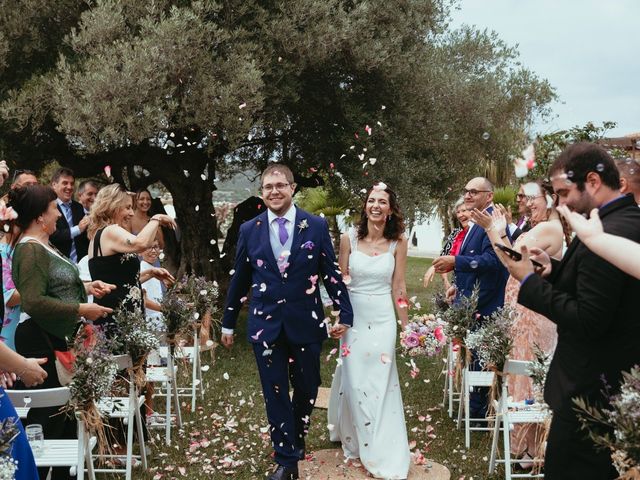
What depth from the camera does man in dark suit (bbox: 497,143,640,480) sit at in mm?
2688

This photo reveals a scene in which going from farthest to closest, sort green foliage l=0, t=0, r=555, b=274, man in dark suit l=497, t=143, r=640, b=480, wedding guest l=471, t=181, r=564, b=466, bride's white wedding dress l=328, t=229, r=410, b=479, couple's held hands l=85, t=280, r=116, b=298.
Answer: green foliage l=0, t=0, r=555, b=274, bride's white wedding dress l=328, t=229, r=410, b=479, wedding guest l=471, t=181, r=564, b=466, couple's held hands l=85, t=280, r=116, b=298, man in dark suit l=497, t=143, r=640, b=480

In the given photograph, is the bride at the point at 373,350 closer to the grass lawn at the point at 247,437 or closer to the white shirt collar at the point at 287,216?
the grass lawn at the point at 247,437

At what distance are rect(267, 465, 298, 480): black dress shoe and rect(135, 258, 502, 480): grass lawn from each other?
0.32 m

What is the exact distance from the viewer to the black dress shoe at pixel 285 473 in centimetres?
517

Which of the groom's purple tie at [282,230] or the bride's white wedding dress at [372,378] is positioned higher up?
the groom's purple tie at [282,230]

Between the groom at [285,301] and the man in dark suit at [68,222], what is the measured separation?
8.84 ft

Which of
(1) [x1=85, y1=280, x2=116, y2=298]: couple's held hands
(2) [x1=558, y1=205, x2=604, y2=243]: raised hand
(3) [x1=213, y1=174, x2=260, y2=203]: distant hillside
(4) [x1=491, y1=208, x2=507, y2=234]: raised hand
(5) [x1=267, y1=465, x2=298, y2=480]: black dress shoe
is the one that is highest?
(3) [x1=213, y1=174, x2=260, y2=203]: distant hillside

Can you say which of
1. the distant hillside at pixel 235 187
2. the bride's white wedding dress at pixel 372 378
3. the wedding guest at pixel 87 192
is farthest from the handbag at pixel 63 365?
the distant hillside at pixel 235 187

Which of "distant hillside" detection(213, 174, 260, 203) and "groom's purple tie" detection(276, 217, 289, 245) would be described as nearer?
"groom's purple tie" detection(276, 217, 289, 245)

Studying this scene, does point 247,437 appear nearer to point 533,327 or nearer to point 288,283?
point 288,283

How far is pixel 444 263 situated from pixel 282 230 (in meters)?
1.61

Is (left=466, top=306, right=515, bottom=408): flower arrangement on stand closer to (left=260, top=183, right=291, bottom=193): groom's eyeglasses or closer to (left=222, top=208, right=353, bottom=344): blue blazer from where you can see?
(left=222, top=208, right=353, bottom=344): blue blazer

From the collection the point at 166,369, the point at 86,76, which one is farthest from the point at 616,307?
the point at 86,76

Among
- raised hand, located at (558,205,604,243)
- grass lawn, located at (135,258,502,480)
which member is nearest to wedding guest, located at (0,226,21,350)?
grass lawn, located at (135,258,502,480)
